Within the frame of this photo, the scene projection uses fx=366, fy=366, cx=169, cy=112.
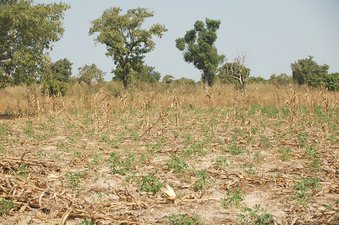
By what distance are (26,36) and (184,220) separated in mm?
17637

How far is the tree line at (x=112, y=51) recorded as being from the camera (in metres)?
18.9

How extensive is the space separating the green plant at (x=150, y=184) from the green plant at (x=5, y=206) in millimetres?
1880

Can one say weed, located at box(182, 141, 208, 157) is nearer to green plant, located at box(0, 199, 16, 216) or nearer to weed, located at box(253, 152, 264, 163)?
weed, located at box(253, 152, 264, 163)

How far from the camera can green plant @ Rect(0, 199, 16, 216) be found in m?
4.55

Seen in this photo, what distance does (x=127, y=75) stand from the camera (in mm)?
39906

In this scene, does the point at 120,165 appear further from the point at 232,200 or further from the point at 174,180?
the point at 232,200

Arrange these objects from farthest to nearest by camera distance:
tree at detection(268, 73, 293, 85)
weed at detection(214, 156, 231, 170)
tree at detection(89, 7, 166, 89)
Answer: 1. tree at detection(89, 7, 166, 89)
2. tree at detection(268, 73, 293, 85)
3. weed at detection(214, 156, 231, 170)

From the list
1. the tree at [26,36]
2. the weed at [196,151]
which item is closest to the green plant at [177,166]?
the weed at [196,151]

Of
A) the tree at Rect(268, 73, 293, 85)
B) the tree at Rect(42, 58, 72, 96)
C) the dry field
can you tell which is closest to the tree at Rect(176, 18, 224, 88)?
the tree at Rect(268, 73, 293, 85)

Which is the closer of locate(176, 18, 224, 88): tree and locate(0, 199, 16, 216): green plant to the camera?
locate(0, 199, 16, 216): green plant

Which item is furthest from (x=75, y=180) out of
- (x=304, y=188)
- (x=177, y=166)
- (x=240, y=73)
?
(x=240, y=73)

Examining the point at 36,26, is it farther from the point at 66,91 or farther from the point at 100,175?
the point at 100,175

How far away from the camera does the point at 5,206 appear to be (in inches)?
181

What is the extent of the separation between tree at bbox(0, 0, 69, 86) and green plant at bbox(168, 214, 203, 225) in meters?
16.3
